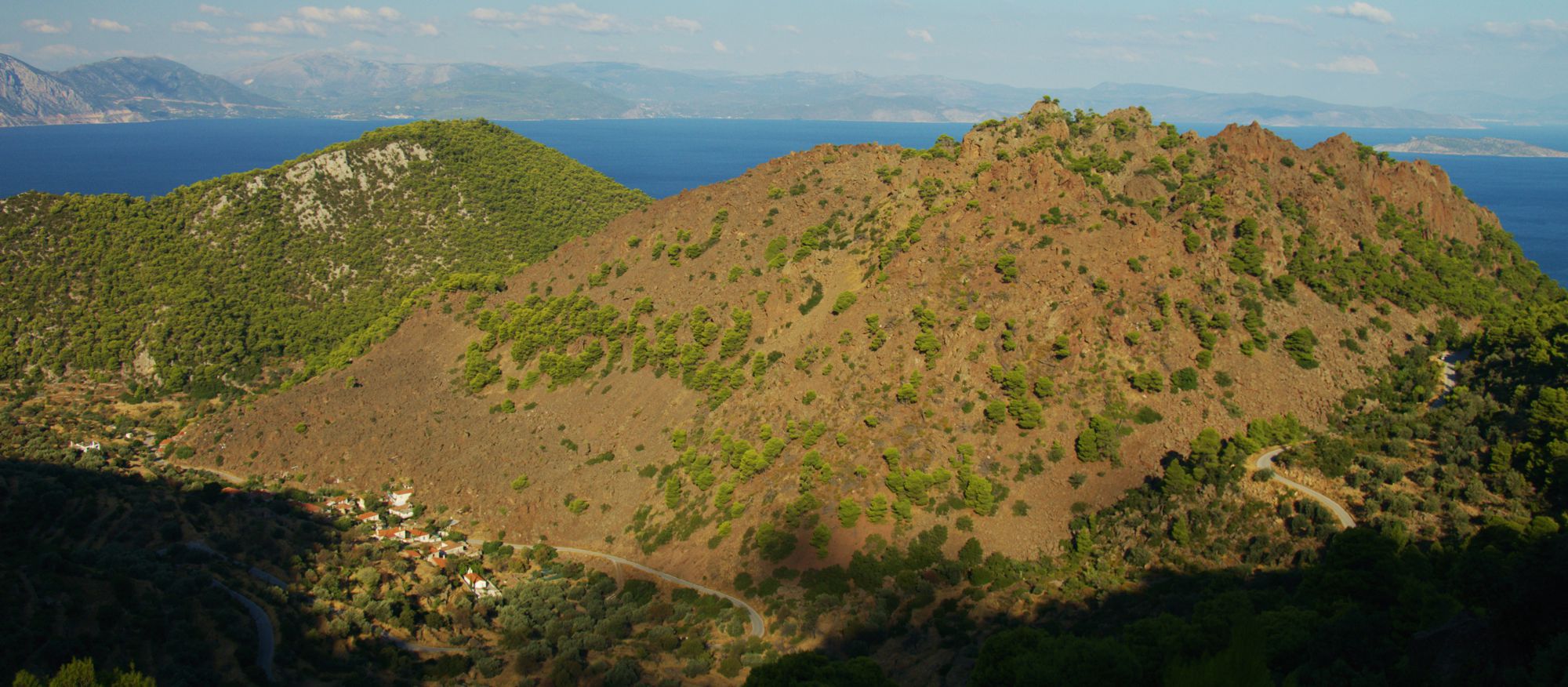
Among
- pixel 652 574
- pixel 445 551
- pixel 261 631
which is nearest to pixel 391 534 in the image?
pixel 445 551

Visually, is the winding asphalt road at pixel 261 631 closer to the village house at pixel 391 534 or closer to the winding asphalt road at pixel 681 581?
the village house at pixel 391 534

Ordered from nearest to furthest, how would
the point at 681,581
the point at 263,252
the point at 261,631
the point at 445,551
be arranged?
the point at 261,631 < the point at 681,581 < the point at 445,551 < the point at 263,252

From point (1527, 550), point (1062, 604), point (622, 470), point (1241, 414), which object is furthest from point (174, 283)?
point (1527, 550)

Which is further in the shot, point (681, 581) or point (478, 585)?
point (681, 581)

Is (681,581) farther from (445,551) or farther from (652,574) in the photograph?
(445,551)

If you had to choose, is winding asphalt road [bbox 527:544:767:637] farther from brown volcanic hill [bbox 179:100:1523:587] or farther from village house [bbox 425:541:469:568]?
village house [bbox 425:541:469:568]

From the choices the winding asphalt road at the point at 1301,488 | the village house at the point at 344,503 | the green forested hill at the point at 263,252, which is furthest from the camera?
the green forested hill at the point at 263,252

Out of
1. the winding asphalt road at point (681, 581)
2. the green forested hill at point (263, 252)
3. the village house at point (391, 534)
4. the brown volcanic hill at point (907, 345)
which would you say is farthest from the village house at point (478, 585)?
the green forested hill at point (263, 252)
